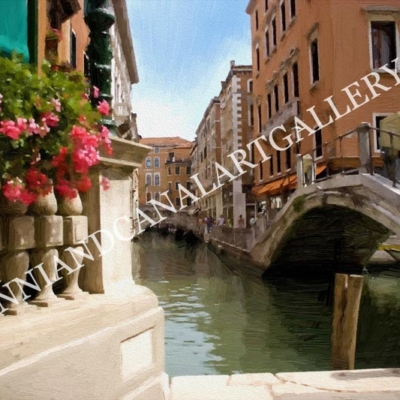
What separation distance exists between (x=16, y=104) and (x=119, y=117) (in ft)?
50.1

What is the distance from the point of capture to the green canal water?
5531 millimetres

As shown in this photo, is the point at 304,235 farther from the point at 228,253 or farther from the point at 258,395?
the point at 258,395

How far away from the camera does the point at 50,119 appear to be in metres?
1.72

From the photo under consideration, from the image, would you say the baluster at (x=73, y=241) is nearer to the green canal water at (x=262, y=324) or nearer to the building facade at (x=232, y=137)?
the green canal water at (x=262, y=324)

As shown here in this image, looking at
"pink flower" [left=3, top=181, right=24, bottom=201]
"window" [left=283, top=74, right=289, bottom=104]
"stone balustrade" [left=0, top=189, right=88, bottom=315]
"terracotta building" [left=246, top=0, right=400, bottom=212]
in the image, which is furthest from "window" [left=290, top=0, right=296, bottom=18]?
"pink flower" [left=3, top=181, right=24, bottom=201]

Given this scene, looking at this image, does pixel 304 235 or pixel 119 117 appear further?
pixel 119 117

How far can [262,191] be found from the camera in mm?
16844

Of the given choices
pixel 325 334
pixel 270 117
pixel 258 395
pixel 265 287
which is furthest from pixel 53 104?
pixel 270 117

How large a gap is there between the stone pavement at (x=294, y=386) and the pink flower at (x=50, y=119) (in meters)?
1.43

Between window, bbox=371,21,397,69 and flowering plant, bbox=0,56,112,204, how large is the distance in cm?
1164

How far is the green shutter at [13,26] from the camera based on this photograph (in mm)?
2770

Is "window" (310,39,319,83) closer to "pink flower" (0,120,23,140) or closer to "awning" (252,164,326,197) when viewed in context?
"awning" (252,164,326,197)

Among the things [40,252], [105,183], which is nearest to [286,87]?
[105,183]

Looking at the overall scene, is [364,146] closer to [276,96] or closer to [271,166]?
[276,96]
